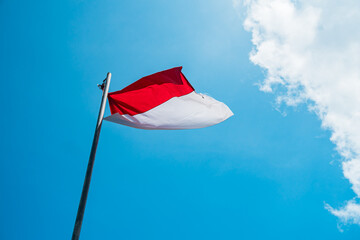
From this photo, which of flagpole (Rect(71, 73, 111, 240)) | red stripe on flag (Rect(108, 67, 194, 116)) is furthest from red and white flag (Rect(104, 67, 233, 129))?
flagpole (Rect(71, 73, 111, 240))

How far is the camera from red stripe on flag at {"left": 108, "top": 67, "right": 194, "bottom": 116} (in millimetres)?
8102

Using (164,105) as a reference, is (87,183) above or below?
below

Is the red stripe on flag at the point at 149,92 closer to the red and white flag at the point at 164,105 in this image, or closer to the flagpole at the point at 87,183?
the red and white flag at the point at 164,105

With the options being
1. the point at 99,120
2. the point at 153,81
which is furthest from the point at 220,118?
the point at 99,120

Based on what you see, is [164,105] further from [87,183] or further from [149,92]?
[87,183]

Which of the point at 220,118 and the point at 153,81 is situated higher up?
the point at 153,81

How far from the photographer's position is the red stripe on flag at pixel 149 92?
810cm

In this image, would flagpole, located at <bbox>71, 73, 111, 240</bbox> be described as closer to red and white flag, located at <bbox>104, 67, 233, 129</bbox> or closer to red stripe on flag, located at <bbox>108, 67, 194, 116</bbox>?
red and white flag, located at <bbox>104, 67, 233, 129</bbox>

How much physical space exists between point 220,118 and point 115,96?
4449 mm

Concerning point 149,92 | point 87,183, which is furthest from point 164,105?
point 87,183

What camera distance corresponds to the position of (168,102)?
927 centimetres

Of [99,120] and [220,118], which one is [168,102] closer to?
[220,118]

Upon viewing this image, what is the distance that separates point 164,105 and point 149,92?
0.76 m

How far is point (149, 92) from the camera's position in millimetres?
9023
